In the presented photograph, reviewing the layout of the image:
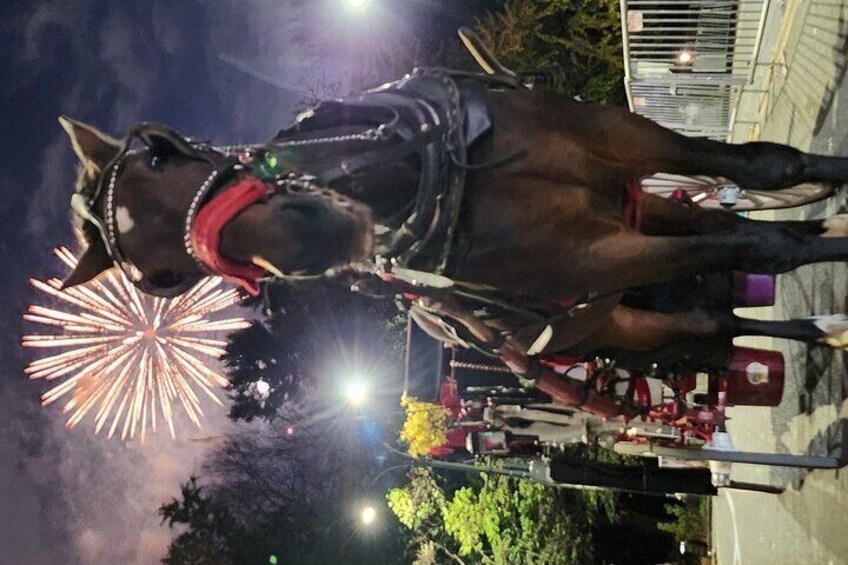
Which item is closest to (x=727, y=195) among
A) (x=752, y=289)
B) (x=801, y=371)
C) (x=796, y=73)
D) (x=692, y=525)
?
(x=801, y=371)

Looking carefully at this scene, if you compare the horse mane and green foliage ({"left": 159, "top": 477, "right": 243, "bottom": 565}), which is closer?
the horse mane

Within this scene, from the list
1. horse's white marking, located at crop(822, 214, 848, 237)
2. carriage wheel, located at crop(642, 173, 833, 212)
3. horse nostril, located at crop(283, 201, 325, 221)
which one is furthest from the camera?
carriage wheel, located at crop(642, 173, 833, 212)

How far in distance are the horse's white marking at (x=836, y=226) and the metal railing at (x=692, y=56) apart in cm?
604

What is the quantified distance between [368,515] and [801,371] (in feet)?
52.6

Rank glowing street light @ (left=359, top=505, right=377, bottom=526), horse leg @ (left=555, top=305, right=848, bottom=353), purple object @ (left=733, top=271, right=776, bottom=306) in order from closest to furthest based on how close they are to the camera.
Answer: horse leg @ (left=555, top=305, right=848, bottom=353), purple object @ (left=733, top=271, right=776, bottom=306), glowing street light @ (left=359, top=505, right=377, bottom=526)

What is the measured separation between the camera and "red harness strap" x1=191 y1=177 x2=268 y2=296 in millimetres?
3701

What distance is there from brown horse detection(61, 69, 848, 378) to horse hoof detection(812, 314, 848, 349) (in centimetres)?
81

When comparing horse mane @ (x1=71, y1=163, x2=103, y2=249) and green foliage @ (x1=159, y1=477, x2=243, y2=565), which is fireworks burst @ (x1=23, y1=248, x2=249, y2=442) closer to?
horse mane @ (x1=71, y1=163, x2=103, y2=249)

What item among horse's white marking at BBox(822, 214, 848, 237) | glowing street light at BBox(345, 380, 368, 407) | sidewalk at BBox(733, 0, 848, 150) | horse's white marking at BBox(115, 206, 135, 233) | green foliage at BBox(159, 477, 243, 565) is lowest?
green foliage at BBox(159, 477, 243, 565)

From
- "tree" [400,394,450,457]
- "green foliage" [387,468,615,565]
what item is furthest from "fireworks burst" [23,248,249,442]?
"green foliage" [387,468,615,565]

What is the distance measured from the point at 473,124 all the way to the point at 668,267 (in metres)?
1.26

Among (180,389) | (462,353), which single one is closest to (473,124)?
(462,353)

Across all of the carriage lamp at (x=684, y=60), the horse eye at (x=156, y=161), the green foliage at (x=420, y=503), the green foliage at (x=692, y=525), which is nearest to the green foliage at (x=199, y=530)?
the green foliage at (x=420, y=503)

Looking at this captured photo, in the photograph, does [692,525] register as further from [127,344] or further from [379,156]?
[379,156]
